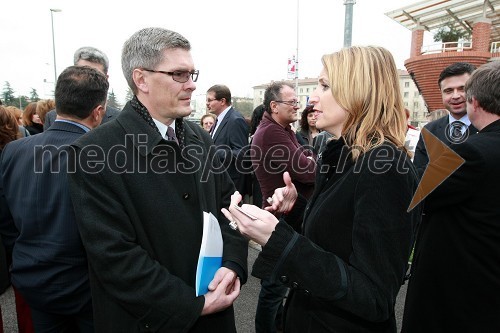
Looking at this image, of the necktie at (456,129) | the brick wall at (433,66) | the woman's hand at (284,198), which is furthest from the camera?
the brick wall at (433,66)

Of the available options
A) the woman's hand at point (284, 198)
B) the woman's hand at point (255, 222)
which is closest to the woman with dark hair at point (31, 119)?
the woman's hand at point (284, 198)

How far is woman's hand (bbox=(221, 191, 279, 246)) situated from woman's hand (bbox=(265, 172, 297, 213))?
0.60m

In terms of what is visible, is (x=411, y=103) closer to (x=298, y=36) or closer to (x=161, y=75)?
(x=298, y=36)

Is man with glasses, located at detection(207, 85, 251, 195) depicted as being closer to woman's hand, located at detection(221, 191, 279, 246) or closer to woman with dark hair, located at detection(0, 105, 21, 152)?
woman with dark hair, located at detection(0, 105, 21, 152)

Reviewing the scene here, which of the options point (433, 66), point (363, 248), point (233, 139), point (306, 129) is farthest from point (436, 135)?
point (433, 66)

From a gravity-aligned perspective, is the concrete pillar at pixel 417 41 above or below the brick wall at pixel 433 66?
above

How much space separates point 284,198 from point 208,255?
654 millimetres

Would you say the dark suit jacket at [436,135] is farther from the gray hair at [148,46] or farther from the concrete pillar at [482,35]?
the concrete pillar at [482,35]

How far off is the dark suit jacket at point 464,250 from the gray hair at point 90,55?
3.28 meters

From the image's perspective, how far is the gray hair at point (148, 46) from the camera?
5.39 feet

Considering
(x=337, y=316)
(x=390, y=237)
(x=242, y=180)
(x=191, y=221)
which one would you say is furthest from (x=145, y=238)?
(x=242, y=180)

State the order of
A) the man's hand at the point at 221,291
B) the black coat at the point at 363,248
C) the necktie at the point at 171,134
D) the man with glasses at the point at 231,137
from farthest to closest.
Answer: the man with glasses at the point at 231,137 < the necktie at the point at 171,134 < the man's hand at the point at 221,291 < the black coat at the point at 363,248

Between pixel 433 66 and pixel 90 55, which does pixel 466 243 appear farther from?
pixel 433 66

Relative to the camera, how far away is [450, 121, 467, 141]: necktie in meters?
3.67
